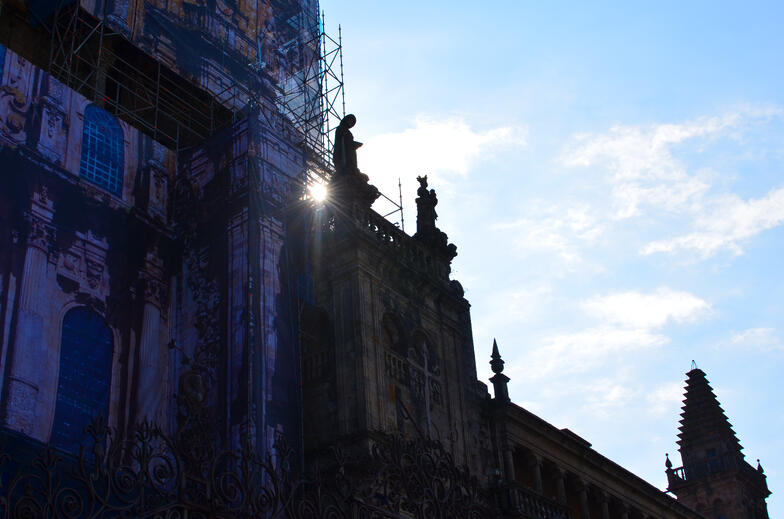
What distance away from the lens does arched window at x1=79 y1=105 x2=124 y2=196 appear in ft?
71.5

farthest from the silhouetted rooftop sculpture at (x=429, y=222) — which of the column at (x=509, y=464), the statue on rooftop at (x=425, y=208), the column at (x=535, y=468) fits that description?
the column at (x=535, y=468)

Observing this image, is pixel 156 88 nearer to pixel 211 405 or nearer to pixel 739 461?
pixel 211 405

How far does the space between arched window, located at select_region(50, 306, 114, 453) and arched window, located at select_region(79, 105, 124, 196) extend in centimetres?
329

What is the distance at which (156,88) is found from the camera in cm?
2683

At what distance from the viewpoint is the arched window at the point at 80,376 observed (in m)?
18.8

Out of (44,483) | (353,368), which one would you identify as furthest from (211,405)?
(44,483)

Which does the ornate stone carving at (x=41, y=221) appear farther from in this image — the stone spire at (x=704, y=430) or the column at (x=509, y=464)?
the stone spire at (x=704, y=430)

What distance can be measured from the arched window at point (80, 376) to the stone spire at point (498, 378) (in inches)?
406

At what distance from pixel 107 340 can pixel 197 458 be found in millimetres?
9360

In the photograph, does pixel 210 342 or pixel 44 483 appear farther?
pixel 210 342

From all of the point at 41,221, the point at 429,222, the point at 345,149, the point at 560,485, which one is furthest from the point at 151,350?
the point at 560,485

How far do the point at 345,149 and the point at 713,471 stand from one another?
27.9 meters

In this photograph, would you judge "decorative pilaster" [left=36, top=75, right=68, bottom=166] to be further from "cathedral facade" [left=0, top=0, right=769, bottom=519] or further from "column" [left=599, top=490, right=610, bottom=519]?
"column" [left=599, top=490, right=610, bottom=519]

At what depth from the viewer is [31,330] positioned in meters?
18.7
